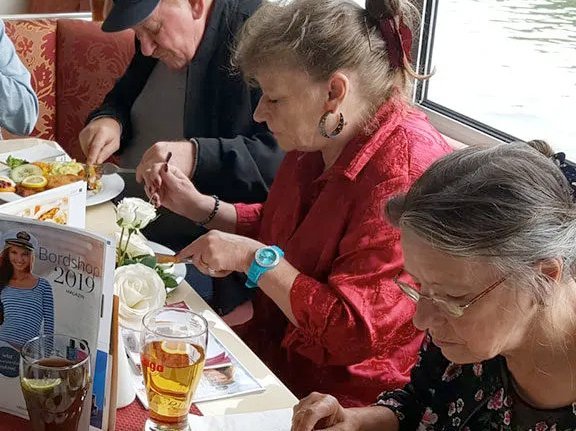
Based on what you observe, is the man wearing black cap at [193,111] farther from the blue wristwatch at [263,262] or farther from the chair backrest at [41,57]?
the chair backrest at [41,57]

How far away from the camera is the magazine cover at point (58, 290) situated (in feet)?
3.15

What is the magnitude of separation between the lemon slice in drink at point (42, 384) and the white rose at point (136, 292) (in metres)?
A: 0.31

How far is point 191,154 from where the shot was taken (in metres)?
1.98

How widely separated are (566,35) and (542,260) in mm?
1365

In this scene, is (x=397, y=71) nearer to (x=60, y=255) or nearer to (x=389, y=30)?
(x=389, y=30)

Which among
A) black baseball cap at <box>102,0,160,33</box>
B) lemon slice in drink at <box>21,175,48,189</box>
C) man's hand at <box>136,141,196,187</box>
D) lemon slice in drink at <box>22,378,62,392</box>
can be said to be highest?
black baseball cap at <box>102,0,160,33</box>

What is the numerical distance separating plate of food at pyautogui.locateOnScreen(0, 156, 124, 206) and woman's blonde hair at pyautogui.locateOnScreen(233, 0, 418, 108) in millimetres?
520

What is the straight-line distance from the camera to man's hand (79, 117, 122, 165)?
2.21 metres

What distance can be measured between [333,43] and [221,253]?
43 cm

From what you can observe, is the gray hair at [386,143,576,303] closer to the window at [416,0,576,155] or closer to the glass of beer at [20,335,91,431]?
the glass of beer at [20,335,91,431]

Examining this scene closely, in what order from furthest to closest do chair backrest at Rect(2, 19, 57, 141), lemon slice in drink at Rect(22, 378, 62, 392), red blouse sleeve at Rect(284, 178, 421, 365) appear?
chair backrest at Rect(2, 19, 57, 141) < red blouse sleeve at Rect(284, 178, 421, 365) < lemon slice in drink at Rect(22, 378, 62, 392)

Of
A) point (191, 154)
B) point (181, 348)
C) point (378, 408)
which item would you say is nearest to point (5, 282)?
point (181, 348)

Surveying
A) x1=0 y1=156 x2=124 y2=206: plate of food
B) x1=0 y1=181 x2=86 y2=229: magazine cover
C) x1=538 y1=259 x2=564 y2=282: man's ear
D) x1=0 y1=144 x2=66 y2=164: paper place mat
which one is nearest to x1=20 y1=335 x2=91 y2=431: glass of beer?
x1=0 y1=181 x2=86 y2=229: magazine cover

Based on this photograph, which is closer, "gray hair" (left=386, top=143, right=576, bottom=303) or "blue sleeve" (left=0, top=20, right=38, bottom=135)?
"gray hair" (left=386, top=143, right=576, bottom=303)
